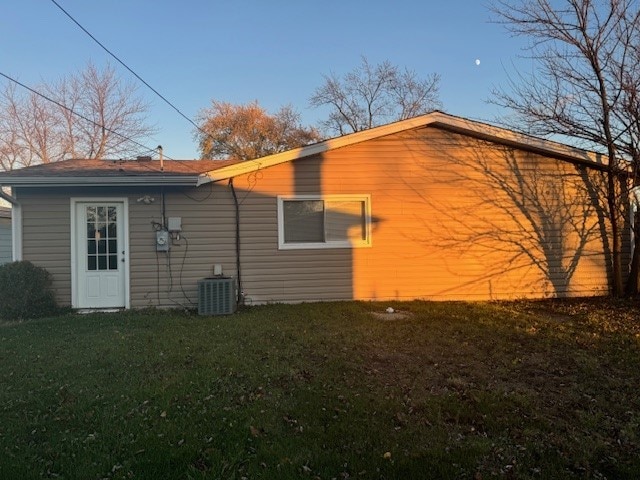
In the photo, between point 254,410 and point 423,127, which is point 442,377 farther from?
point 423,127

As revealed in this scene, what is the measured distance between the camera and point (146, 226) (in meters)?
9.00

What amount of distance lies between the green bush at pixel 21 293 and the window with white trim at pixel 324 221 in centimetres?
446

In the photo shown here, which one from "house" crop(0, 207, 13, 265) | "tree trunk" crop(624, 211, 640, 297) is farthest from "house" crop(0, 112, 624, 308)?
"house" crop(0, 207, 13, 265)

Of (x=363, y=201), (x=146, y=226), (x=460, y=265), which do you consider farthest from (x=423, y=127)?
(x=146, y=226)

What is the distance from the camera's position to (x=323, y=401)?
419cm

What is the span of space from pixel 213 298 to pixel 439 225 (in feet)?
15.8

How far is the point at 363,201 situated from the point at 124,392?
246 inches

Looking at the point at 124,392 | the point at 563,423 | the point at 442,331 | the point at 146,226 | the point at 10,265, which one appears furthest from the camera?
the point at 146,226

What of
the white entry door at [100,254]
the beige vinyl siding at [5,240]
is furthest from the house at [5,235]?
the white entry door at [100,254]

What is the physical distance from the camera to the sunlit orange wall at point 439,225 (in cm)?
934

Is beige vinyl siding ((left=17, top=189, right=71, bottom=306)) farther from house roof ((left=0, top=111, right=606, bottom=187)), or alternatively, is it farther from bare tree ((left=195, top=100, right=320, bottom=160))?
bare tree ((left=195, top=100, right=320, bottom=160))

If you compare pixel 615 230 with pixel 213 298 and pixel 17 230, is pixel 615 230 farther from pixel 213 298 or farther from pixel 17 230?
pixel 17 230

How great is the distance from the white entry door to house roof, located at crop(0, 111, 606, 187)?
2.43 ft

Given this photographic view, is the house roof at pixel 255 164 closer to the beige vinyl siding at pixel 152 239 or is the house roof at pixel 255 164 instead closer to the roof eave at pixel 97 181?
the roof eave at pixel 97 181
